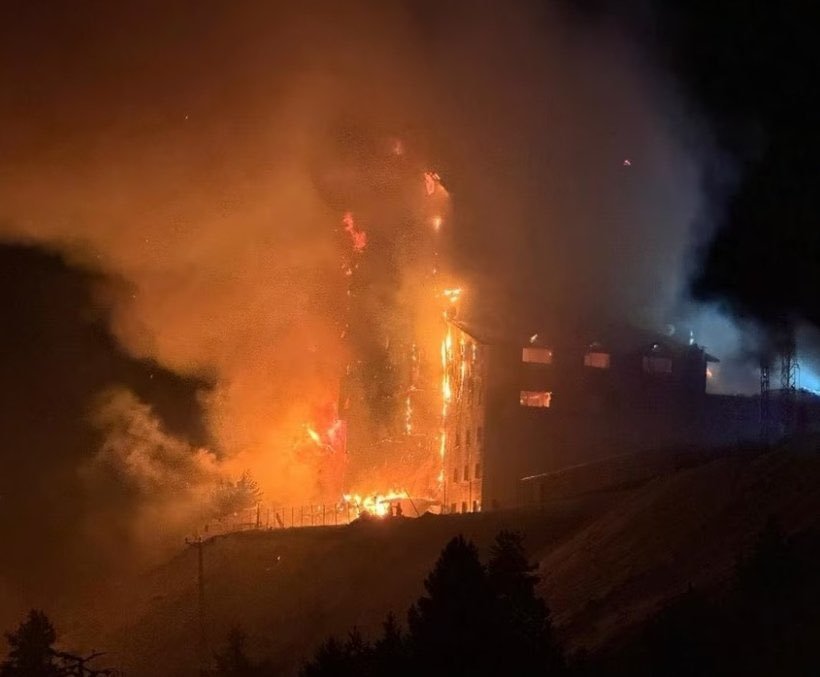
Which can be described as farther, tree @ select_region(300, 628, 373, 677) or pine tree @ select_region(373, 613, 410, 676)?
tree @ select_region(300, 628, 373, 677)

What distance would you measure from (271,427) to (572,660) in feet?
191

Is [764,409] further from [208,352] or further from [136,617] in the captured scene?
[208,352]

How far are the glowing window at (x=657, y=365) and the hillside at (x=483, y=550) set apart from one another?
12.0m

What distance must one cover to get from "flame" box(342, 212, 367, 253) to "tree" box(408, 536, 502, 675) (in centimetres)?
6297

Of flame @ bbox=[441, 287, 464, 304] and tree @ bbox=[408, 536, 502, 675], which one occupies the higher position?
flame @ bbox=[441, 287, 464, 304]

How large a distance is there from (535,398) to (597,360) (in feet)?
13.7

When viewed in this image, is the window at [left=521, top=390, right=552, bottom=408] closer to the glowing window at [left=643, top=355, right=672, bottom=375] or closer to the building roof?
the building roof

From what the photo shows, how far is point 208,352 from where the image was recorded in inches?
3078

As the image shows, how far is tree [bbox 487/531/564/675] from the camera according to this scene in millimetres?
16953

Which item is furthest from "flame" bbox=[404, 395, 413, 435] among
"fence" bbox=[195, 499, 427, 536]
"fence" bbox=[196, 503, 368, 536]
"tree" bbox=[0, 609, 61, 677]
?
"tree" bbox=[0, 609, 61, 677]

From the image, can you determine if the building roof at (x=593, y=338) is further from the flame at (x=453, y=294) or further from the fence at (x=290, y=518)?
the fence at (x=290, y=518)

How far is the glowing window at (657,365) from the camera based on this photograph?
59.2m

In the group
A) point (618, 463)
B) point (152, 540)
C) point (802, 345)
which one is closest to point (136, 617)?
point (618, 463)

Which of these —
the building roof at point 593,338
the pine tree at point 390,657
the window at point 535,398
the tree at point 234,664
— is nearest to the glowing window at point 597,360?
the building roof at point 593,338
